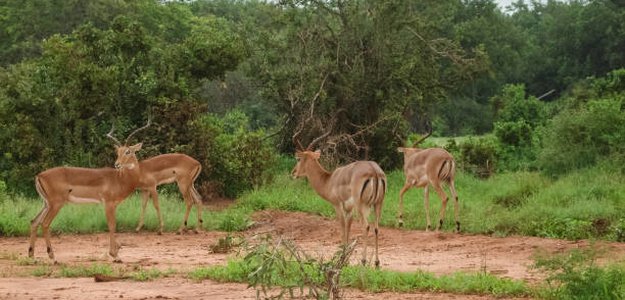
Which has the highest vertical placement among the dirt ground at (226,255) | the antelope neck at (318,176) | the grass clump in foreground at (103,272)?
the antelope neck at (318,176)

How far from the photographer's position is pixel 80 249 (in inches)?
504

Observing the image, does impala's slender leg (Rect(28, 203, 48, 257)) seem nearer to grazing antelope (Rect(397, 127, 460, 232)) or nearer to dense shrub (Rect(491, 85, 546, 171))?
grazing antelope (Rect(397, 127, 460, 232))

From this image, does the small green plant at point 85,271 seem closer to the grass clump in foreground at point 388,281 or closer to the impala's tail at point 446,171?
the grass clump in foreground at point 388,281

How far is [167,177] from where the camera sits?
49.3ft

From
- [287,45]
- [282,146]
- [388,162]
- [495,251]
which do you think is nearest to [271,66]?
[287,45]

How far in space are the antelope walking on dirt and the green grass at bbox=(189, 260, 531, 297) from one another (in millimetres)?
5245

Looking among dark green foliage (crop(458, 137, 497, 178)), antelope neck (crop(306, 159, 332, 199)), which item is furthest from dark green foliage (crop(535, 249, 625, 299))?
dark green foliage (crop(458, 137, 497, 178))

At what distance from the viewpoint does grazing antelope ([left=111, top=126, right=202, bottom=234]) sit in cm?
1474

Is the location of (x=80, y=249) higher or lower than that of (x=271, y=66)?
lower

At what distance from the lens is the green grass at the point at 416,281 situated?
8734 millimetres

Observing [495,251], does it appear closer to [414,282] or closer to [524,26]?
[414,282]

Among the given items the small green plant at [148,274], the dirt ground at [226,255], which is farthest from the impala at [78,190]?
the small green plant at [148,274]

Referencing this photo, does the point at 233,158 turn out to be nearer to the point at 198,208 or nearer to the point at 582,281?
the point at 198,208

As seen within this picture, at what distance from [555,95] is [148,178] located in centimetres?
3376
